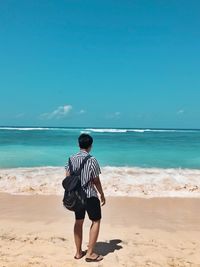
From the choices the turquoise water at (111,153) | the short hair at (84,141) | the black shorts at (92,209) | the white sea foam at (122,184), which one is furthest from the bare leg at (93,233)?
the turquoise water at (111,153)

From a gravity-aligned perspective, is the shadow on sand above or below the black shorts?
below

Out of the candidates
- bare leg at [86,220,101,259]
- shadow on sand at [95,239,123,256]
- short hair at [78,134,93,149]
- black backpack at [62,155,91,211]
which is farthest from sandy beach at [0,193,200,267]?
short hair at [78,134,93,149]

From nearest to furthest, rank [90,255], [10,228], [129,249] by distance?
1. [90,255]
2. [129,249]
3. [10,228]

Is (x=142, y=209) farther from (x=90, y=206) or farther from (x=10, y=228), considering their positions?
(x=90, y=206)

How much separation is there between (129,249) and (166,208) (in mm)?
3089

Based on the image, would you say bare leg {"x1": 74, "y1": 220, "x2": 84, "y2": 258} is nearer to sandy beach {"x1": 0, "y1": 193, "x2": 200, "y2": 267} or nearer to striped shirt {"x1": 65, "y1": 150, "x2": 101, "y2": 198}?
sandy beach {"x1": 0, "y1": 193, "x2": 200, "y2": 267}

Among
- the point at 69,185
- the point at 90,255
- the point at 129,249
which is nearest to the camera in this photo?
the point at 69,185

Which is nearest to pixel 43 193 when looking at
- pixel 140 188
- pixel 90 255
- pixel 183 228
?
pixel 140 188

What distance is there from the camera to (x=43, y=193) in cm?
1039

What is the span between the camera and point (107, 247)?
5590 mm

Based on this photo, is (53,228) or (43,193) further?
(43,193)

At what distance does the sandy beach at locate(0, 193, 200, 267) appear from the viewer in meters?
5.04

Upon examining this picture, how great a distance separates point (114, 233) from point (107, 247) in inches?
31.1

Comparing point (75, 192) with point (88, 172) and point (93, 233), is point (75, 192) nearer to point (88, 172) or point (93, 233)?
point (88, 172)
